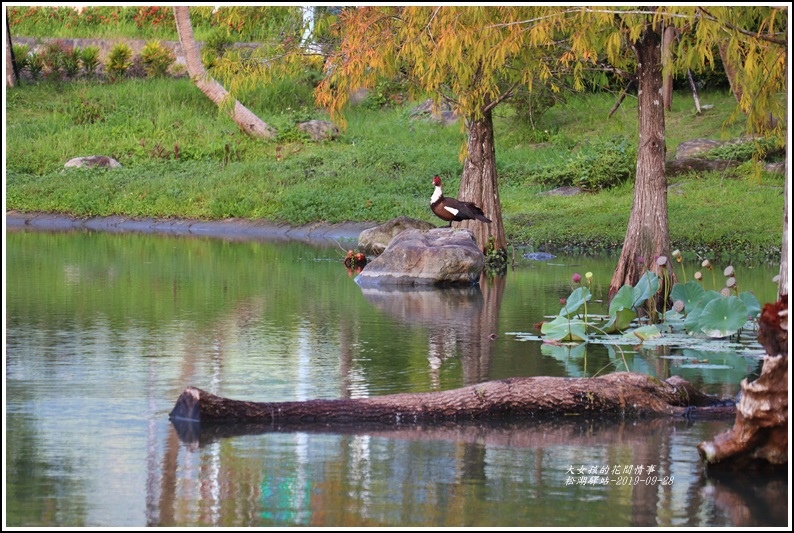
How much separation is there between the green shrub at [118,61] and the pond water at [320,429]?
71.4ft

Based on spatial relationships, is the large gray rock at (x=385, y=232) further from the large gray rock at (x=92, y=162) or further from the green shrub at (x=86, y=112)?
the green shrub at (x=86, y=112)

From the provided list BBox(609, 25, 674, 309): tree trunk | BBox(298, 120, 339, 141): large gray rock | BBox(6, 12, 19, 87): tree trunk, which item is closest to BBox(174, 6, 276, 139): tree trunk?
BBox(298, 120, 339, 141): large gray rock

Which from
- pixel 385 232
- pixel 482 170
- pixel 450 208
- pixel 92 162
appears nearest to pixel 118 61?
pixel 92 162

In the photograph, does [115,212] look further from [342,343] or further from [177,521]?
[177,521]

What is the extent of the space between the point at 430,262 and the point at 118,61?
2243cm

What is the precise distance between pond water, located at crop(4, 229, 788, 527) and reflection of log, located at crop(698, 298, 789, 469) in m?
0.20

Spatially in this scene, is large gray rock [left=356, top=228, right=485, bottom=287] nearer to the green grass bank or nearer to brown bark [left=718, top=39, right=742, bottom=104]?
brown bark [left=718, top=39, right=742, bottom=104]

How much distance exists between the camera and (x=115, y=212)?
31812 millimetres

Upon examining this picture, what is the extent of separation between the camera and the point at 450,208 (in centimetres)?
2169

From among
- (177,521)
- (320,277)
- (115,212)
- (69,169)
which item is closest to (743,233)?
(320,277)

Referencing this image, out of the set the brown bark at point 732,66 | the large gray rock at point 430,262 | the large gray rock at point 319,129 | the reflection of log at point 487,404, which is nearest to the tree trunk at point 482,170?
the large gray rock at point 430,262

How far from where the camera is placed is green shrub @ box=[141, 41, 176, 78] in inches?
1618

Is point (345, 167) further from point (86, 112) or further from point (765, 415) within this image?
point (765, 415)

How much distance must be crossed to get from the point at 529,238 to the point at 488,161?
12.5 feet
